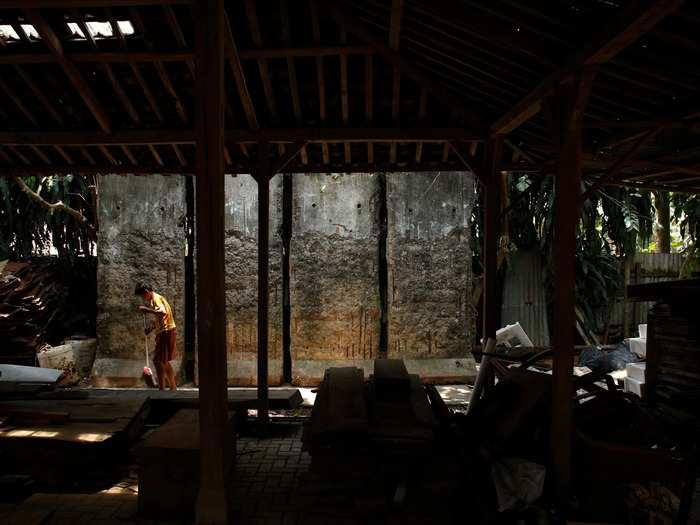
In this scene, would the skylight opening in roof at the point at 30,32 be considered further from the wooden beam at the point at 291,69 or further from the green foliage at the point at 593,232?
the green foliage at the point at 593,232

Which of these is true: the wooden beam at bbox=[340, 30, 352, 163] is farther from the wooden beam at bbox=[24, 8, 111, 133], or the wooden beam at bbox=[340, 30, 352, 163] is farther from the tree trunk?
the tree trunk

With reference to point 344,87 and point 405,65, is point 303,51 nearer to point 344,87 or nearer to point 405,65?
point 344,87

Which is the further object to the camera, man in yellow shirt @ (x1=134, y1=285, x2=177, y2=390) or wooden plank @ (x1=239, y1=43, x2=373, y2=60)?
man in yellow shirt @ (x1=134, y1=285, x2=177, y2=390)

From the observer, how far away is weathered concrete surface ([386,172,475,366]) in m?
10.7

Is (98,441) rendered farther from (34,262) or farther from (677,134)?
(34,262)

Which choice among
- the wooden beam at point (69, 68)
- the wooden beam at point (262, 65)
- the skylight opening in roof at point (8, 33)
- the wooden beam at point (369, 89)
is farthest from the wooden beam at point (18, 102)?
the wooden beam at point (369, 89)

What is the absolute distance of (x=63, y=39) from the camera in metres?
5.67

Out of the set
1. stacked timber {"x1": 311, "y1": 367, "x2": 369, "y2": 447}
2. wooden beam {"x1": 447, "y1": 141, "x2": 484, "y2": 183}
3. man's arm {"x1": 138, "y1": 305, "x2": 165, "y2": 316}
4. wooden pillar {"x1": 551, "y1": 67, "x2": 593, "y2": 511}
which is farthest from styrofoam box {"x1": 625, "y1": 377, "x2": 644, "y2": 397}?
man's arm {"x1": 138, "y1": 305, "x2": 165, "y2": 316}

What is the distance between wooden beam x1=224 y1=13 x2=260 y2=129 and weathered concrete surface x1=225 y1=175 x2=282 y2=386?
4.08 meters

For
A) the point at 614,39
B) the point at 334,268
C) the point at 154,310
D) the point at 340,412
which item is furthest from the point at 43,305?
the point at 614,39

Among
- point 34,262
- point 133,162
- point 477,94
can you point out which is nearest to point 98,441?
point 133,162

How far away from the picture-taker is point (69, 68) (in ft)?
18.9

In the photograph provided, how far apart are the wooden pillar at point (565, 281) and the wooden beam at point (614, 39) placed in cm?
20

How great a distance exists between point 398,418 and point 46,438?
3.74 m
